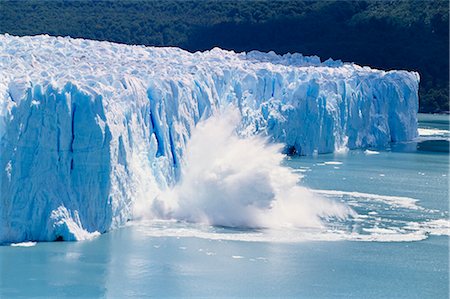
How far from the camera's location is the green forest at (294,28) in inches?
1896

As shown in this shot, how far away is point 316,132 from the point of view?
25953 mm

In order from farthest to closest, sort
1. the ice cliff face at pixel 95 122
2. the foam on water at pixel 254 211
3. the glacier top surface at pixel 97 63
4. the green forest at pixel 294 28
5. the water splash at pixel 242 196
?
the green forest at pixel 294 28
the water splash at pixel 242 196
the foam on water at pixel 254 211
the glacier top surface at pixel 97 63
the ice cliff face at pixel 95 122

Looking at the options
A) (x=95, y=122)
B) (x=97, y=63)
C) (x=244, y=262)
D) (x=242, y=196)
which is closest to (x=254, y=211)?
(x=242, y=196)

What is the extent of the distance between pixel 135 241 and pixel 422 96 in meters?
35.0

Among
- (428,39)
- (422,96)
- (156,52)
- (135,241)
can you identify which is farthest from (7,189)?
(428,39)

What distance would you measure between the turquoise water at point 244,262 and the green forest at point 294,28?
32.1 meters

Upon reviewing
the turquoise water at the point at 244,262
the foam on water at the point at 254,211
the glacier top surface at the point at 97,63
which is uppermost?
the glacier top surface at the point at 97,63

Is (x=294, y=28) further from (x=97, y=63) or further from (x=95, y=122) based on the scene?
(x=95, y=122)

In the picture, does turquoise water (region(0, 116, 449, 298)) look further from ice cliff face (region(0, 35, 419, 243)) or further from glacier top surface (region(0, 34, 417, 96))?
glacier top surface (region(0, 34, 417, 96))

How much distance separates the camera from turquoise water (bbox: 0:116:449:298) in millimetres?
11602

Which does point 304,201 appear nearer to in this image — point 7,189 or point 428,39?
point 7,189

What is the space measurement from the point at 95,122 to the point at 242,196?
9.03 feet

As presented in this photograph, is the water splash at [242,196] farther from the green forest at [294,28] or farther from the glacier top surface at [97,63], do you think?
the green forest at [294,28]

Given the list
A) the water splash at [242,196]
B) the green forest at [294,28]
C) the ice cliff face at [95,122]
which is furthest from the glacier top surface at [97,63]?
the green forest at [294,28]
